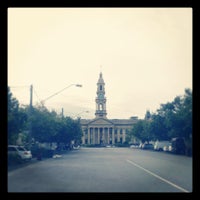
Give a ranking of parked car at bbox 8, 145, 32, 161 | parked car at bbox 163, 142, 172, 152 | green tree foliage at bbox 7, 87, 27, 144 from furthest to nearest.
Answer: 1. parked car at bbox 163, 142, 172, 152
2. parked car at bbox 8, 145, 32, 161
3. green tree foliage at bbox 7, 87, 27, 144

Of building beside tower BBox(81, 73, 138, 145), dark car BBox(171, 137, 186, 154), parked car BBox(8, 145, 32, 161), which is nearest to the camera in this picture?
parked car BBox(8, 145, 32, 161)

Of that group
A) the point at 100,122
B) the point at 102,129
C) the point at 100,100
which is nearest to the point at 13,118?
the point at 100,100

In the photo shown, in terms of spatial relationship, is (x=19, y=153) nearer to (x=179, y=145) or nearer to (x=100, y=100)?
(x=179, y=145)

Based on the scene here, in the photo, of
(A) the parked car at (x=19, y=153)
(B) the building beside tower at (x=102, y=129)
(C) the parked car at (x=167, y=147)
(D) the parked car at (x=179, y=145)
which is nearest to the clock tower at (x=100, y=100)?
(B) the building beside tower at (x=102, y=129)

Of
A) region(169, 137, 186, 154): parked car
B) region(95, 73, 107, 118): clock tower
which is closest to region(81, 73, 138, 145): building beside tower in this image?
region(95, 73, 107, 118): clock tower

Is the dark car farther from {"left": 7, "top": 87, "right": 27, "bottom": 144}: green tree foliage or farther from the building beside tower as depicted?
the building beside tower

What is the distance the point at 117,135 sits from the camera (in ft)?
607

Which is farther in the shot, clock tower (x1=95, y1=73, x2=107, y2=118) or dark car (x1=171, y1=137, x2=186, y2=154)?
clock tower (x1=95, y1=73, x2=107, y2=118)

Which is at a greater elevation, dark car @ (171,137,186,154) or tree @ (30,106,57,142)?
tree @ (30,106,57,142)

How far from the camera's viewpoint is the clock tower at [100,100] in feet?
531

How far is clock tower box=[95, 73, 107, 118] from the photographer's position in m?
162

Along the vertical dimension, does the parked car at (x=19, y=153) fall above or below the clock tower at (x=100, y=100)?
below

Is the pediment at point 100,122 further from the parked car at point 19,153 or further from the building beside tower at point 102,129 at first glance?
the parked car at point 19,153
